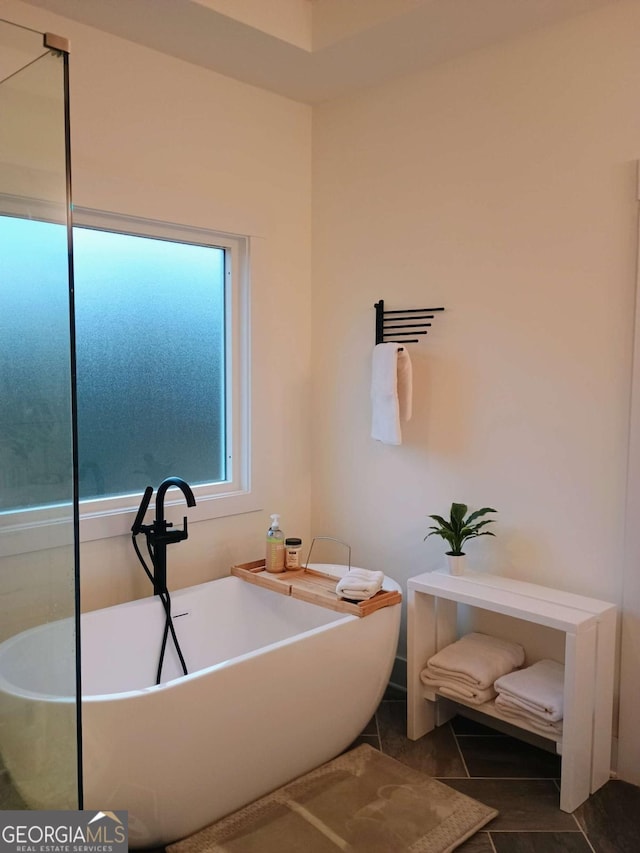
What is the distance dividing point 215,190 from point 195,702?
2.05m

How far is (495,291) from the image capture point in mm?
2822

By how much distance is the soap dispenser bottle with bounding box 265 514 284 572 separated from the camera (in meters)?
3.04

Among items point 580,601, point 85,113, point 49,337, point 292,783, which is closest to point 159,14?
point 85,113

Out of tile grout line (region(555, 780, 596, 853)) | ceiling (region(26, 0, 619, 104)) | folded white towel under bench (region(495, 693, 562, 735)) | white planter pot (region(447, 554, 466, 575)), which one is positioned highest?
ceiling (region(26, 0, 619, 104))

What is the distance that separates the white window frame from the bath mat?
1127 mm

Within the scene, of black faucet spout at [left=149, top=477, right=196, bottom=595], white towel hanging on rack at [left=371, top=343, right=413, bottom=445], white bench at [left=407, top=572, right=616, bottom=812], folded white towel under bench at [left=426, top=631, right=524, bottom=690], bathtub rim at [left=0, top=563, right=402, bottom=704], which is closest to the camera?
bathtub rim at [left=0, top=563, right=402, bottom=704]

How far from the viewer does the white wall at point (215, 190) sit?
263cm

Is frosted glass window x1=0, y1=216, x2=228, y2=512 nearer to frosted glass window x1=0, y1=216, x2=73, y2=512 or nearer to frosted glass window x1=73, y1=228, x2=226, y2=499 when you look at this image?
frosted glass window x1=73, y1=228, x2=226, y2=499

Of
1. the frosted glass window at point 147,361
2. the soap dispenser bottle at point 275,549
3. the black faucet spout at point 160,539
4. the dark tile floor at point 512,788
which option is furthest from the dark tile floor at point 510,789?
the frosted glass window at point 147,361

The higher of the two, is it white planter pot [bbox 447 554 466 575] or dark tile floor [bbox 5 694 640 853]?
white planter pot [bbox 447 554 466 575]

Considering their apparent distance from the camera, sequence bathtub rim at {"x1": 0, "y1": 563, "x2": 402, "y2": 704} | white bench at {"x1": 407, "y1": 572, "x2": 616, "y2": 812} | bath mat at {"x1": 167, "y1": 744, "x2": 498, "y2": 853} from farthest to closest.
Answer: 1. white bench at {"x1": 407, "y1": 572, "x2": 616, "y2": 812}
2. bath mat at {"x1": 167, "y1": 744, "x2": 498, "y2": 853}
3. bathtub rim at {"x1": 0, "y1": 563, "x2": 402, "y2": 704}

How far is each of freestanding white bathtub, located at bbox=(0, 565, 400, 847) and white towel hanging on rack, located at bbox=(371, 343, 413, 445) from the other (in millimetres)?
641

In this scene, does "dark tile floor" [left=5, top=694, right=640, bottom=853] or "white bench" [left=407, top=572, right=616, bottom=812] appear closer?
"dark tile floor" [left=5, top=694, right=640, bottom=853]

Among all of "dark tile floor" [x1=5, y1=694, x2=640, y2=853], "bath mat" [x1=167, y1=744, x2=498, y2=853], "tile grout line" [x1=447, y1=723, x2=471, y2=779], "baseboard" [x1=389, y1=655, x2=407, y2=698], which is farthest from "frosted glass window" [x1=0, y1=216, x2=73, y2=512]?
"baseboard" [x1=389, y1=655, x2=407, y2=698]
